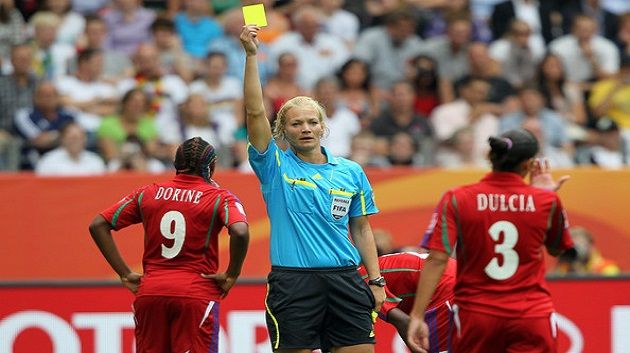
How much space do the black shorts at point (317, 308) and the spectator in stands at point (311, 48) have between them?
718 centimetres

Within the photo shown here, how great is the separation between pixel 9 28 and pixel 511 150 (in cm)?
885

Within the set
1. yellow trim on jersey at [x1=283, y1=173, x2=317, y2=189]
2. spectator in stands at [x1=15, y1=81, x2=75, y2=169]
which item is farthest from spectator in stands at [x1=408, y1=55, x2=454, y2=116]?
yellow trim on jersey at [x1=283, y1=173, x2=317, y2=189]

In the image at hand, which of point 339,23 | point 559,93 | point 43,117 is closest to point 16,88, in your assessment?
point 43,117

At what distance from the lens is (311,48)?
14570 millimetres

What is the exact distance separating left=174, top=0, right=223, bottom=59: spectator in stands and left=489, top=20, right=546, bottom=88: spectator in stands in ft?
11.4

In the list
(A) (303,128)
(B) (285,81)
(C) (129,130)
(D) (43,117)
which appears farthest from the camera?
(B) (285,81)

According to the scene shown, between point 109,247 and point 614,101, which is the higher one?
point 614,101

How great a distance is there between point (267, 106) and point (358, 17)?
8.83 ft

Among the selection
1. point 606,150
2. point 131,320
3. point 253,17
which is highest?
point 253,17

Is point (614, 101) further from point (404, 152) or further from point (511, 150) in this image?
point (511, 150)

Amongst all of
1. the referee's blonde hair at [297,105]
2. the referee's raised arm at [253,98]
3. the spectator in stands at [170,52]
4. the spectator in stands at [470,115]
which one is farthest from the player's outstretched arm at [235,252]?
the spectator in stands at [170,52]

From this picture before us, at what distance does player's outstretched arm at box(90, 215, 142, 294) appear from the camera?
26.7 ft

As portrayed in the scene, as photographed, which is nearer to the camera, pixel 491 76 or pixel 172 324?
pixel 172 324

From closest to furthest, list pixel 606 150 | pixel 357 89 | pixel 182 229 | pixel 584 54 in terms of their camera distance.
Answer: pixel 182 229 → pixel 606 150 → pixel 357 89 → pixel 584 54
